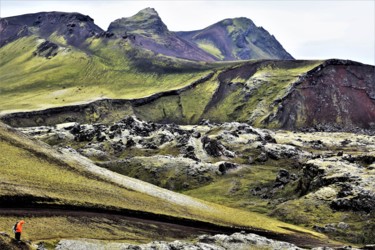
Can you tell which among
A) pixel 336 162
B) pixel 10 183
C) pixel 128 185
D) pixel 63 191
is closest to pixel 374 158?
pixel 336 162

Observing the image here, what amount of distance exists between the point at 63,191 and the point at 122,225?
12829 mm

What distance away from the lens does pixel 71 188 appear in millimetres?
89688

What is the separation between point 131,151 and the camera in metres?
194

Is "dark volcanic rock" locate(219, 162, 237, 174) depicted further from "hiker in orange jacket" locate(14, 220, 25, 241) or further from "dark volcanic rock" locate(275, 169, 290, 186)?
"hiker in orange jacket" locate(14, 220, 25, 241)

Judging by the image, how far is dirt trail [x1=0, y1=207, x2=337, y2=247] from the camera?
3120 inches

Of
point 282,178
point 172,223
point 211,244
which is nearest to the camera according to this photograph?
point 211,244

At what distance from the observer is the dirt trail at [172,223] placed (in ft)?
260

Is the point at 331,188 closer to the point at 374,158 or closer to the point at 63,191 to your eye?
the point at 374,158

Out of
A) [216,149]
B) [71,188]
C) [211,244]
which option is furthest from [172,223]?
[216,149]

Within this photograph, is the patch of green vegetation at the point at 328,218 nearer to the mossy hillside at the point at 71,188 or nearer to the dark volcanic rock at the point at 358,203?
the dark volcanic rock at the point at 358,203

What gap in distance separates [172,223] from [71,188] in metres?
19.8

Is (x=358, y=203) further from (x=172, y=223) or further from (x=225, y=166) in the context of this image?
(x=225, y=166)

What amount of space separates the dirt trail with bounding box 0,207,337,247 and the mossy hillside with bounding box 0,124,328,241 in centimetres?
177

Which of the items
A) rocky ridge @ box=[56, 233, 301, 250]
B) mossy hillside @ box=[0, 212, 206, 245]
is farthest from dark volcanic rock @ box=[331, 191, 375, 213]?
mossy hillside @ box=[0, 212, 206, 245]
